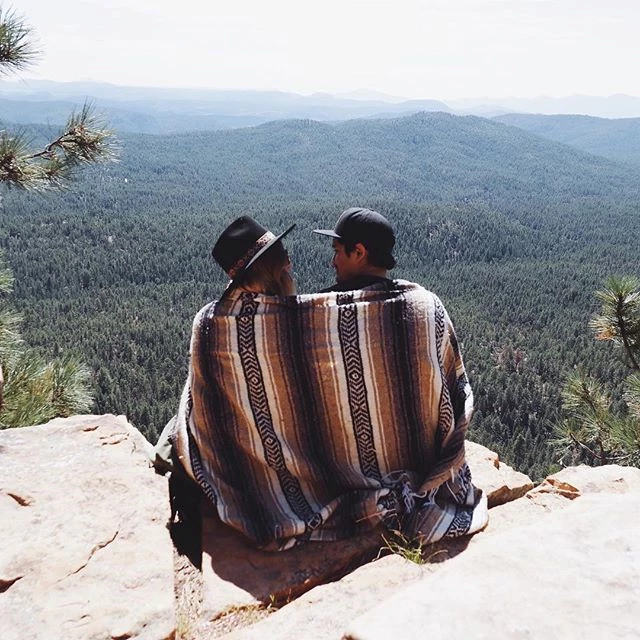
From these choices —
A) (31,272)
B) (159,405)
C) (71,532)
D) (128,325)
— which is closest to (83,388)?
(71,532)

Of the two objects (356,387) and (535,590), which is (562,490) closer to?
(356,387)

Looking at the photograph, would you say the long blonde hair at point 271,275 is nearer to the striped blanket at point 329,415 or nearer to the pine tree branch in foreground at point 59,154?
the striped blanket at point 329,415

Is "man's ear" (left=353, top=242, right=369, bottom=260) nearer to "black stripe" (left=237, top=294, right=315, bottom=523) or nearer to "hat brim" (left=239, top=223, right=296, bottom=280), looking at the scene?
"hat brim" (left=239, top=223, right=296, bottom=280)

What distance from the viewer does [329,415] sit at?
2883 millimetres

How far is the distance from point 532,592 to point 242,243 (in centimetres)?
201

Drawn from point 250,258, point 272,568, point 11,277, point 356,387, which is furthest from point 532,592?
point 11,277

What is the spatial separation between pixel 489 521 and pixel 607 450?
3564mm

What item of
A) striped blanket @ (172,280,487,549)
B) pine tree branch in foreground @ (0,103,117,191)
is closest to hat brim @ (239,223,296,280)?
striped blanket @ (172,280,487,549)

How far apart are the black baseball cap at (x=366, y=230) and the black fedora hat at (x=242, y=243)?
32cm

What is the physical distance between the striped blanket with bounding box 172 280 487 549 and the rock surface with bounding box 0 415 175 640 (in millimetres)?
358

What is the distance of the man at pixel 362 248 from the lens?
9.62 feet

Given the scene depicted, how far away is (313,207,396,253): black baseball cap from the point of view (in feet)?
9.60

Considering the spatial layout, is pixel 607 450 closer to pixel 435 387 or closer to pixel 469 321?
pixel 435 387

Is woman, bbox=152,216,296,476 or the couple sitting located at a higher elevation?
woman, bbox=152,216,296,476
